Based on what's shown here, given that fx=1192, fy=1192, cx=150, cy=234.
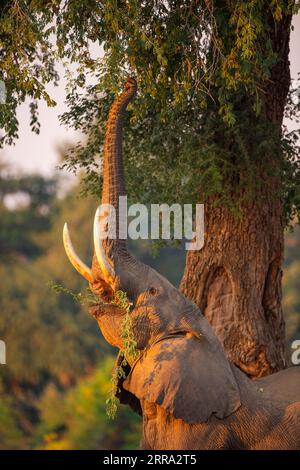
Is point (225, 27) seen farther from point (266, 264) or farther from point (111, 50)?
point (266, 264)

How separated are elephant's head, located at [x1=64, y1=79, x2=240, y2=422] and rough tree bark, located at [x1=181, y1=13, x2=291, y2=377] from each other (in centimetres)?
247

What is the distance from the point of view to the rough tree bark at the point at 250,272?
1235cm

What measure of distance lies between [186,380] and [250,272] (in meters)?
3.13

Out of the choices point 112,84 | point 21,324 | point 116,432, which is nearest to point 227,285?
point 112,84

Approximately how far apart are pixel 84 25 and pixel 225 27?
1.34m

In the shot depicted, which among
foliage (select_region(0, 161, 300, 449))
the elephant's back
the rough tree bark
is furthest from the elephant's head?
foliage (select_region(0, 161, 300, 449))

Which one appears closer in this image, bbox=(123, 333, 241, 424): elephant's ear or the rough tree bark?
bbox=(123, 333, 241, 424): elephant's ear

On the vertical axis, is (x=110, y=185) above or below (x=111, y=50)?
below

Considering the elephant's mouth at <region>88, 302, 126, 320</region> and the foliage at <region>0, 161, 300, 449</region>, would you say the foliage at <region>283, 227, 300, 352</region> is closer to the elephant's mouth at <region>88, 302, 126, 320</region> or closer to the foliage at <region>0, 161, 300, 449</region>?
the foliage at <region>0, 161, 300, 449</region>

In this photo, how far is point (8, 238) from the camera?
55.1m

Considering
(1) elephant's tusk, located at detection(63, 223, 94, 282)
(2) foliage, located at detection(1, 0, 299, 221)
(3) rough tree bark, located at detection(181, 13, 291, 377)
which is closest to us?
(1) elephant's tusk, located at detection(63, 223, 94, 282)

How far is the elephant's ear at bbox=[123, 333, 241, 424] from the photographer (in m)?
9.51

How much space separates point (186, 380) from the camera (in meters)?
9.56

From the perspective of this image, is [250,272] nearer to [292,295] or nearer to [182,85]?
[182,85]
